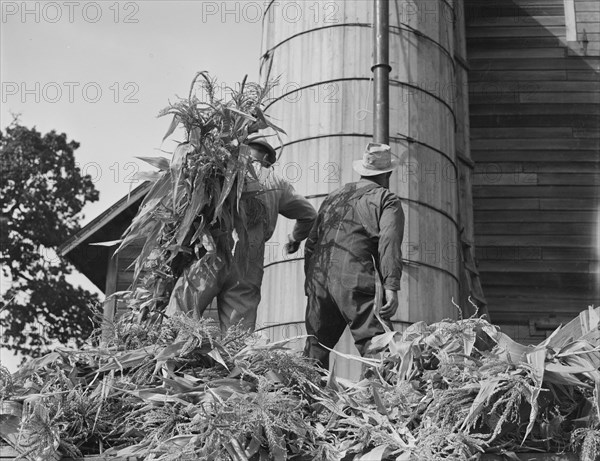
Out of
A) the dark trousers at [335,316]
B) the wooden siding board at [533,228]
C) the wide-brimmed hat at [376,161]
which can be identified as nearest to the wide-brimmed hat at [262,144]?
the wide-brimmed hat at [376,161]

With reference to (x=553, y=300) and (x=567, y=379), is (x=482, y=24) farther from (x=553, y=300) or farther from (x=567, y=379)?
(x=567, y=379)

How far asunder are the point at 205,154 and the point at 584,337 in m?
2.28

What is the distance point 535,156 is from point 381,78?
6.19 metres

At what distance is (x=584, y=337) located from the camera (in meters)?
3.86

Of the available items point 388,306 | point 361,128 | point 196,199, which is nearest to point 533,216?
point 361,128

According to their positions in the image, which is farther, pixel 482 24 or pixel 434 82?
pixel 482 24

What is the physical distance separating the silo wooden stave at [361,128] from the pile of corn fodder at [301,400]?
273 inches

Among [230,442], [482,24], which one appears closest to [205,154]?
[230,442]

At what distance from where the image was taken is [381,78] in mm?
8703

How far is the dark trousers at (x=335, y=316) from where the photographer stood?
5.75 m

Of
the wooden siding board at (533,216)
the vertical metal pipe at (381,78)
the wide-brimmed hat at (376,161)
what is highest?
the vertical metal pipe at (381,78)

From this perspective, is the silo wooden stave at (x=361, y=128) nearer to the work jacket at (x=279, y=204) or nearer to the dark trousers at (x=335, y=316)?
the work jacket at (x=279, y=204)

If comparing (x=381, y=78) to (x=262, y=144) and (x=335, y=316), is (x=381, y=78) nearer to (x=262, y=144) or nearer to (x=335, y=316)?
(x=262, y=144)

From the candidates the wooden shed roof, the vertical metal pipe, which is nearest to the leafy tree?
the wooden shed roof
